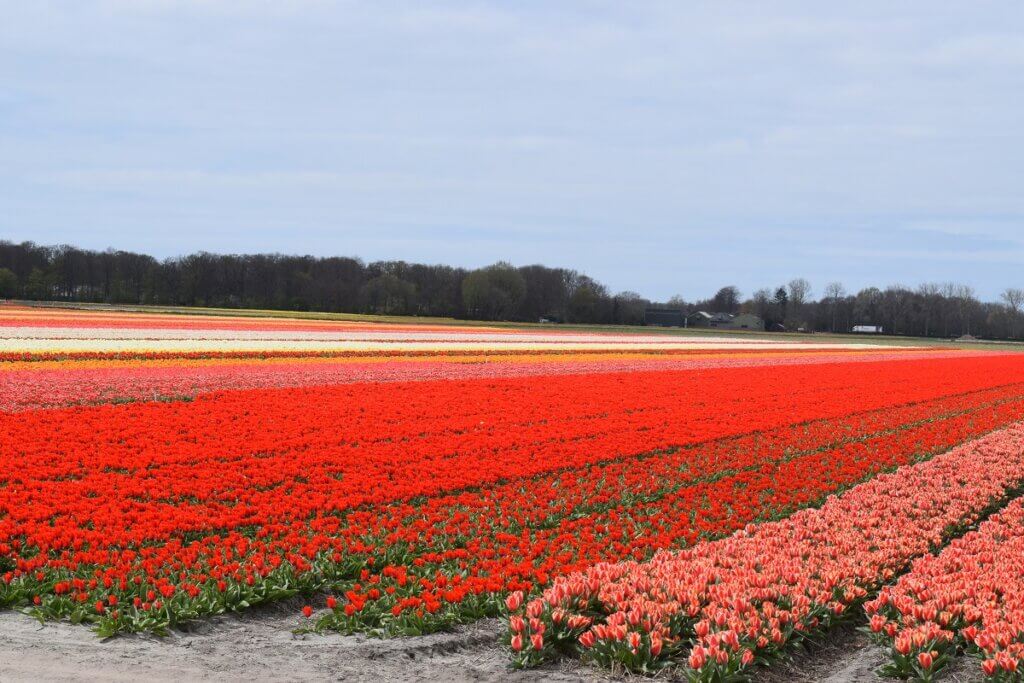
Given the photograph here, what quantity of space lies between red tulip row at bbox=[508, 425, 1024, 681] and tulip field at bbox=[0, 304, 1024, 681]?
3cm

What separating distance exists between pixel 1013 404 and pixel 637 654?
23.5 meters

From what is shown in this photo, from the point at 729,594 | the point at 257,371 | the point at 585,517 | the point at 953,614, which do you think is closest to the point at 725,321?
the point at 257,371

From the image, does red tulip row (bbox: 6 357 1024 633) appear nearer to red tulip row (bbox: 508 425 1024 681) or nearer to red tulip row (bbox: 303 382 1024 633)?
red tulip row (bbox: 303 382 1024 633)

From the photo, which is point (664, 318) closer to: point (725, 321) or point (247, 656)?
point (725, 321)

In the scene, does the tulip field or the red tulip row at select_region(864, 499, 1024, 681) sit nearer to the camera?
the red tulip row at select_region(864, 499, 1024, 681)

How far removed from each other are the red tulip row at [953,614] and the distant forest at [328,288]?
113527 mm

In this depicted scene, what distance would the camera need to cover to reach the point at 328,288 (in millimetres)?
126188

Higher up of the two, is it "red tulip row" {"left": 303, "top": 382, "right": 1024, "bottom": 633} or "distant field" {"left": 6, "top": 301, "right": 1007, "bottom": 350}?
"distant field" {"left": 6, "top": 301, "right": 1007, "bottom": 350}

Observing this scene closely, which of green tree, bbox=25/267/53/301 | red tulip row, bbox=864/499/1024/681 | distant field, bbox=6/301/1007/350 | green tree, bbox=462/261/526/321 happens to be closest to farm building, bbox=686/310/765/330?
green tree, bbox=462/261/526/321

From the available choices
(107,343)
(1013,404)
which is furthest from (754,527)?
(107,343)

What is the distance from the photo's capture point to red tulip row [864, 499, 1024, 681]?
699 centimetres

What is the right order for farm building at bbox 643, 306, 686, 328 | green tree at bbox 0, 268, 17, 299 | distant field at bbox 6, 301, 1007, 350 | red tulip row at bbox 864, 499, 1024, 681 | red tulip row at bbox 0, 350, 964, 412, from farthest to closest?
farm building at bbox 643, 306, 686, 328 < green tree at bbox 0, 268, 17, 299 < distant field at bbox 6, 301, 1007, 350 < red tulip row at bbox 0, 350, 964, 412 < red tulip row at bbox 864, 499, 1024, 681

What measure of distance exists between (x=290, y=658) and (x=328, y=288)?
121659 millimetres

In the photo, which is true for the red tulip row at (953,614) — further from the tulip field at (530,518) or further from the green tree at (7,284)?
the green tree at (7,284)
